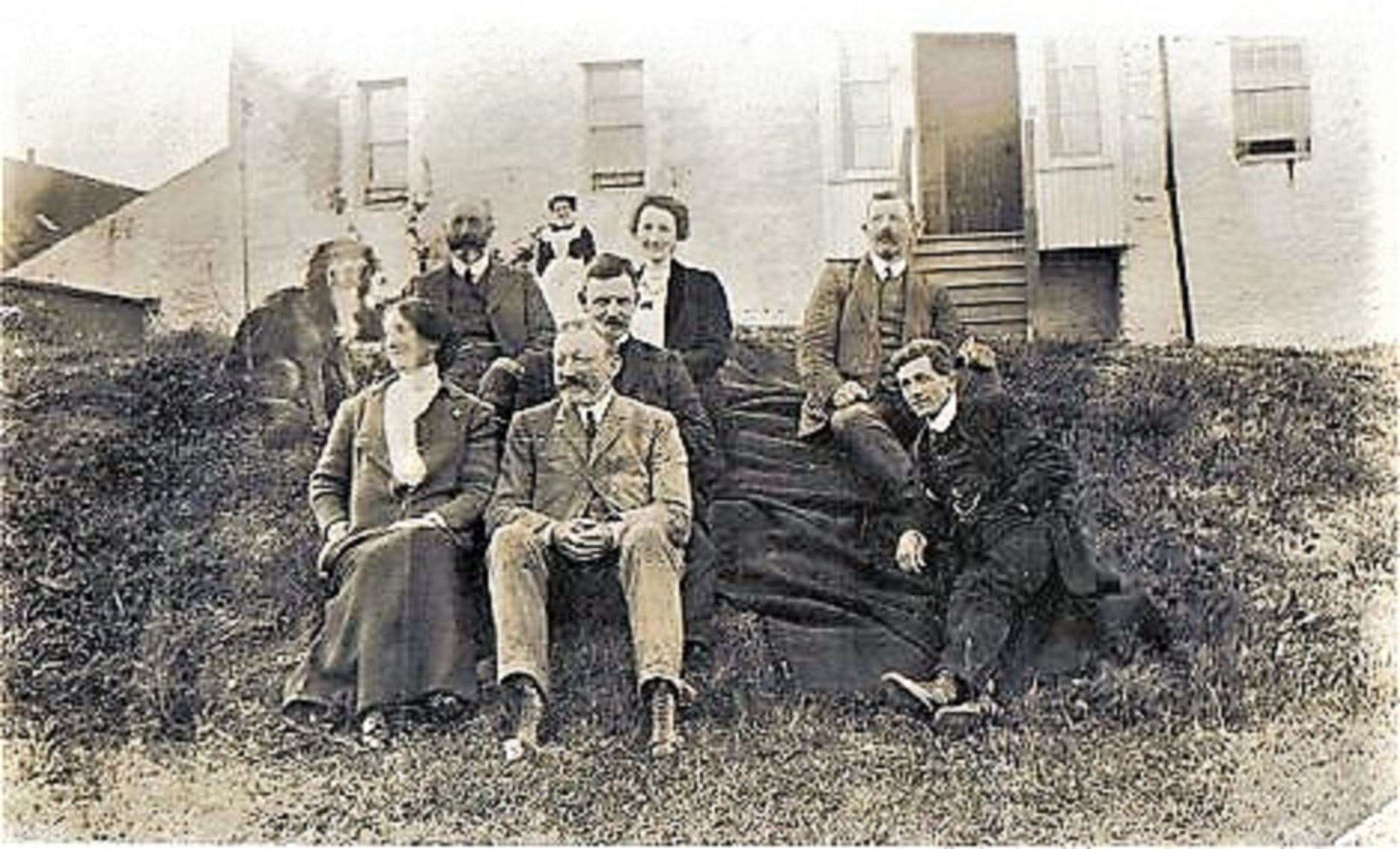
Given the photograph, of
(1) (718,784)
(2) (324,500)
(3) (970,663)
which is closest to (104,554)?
(2) (324,500)

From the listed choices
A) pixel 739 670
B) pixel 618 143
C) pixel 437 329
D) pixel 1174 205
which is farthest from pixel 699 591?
pixel 1174 205

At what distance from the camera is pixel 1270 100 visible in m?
6.07

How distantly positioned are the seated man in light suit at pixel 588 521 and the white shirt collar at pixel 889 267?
70cm

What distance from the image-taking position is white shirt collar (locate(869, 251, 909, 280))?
6012 mm

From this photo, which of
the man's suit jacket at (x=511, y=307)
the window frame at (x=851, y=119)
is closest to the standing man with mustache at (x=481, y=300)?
the man's suit jacket at (x=511, y=307)

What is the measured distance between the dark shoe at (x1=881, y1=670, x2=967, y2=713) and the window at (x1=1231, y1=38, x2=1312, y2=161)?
1.65m

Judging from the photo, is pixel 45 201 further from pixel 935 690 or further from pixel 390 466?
pixel 935 690

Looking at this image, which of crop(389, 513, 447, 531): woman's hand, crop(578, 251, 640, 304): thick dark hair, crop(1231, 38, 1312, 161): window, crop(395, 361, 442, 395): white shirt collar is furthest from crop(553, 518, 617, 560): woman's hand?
crop(1231, 38, 1312, 161): window

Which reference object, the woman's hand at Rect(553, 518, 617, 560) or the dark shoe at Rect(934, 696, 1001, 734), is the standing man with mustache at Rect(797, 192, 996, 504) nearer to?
the woman's hand at Rect(553, 518, 617, 560)

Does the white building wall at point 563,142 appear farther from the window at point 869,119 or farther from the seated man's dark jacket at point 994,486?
the seated man's dark jacket at point 994,486

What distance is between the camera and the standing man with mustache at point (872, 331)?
5.97 m

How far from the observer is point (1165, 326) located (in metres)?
6.04

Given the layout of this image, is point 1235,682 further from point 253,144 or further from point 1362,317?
point 253,144

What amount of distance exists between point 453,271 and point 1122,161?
1864 millimetres
